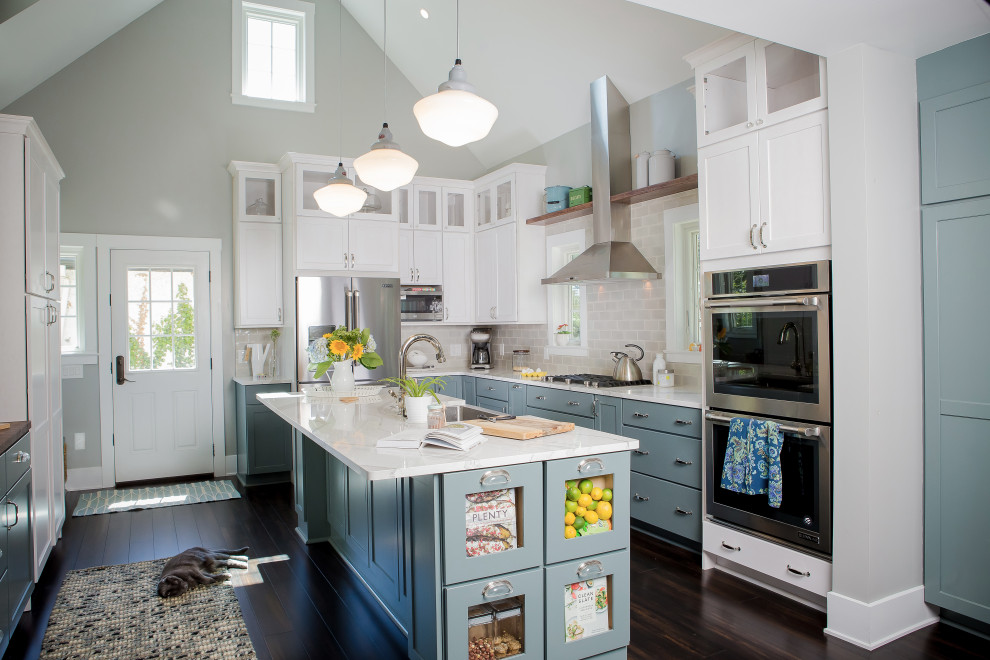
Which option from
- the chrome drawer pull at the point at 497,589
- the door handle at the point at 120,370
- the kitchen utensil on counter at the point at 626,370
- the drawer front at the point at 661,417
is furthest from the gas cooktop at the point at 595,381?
the door handle at the point at 120,370

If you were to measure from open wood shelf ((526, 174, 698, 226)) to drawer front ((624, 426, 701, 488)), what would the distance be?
5.14 ft

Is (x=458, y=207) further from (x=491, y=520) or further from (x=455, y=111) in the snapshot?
(x=491, y=520)

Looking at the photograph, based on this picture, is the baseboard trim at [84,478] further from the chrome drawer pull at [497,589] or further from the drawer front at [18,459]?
the chrome drawer pull at [497,589]

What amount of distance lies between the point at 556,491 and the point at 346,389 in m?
1.97

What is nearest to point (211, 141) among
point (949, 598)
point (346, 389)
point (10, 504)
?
point (346, 389)

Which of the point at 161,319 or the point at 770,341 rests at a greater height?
the point at 161,319

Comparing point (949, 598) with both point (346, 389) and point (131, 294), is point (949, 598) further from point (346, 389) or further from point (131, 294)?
point (131, 294)

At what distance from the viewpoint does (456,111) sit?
2.37 m

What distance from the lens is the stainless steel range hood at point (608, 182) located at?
4652 millimetres

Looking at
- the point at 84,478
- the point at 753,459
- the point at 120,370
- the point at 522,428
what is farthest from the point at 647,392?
the point at 84,478

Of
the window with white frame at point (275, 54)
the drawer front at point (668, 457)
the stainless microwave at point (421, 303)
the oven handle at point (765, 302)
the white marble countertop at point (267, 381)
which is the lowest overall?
the drawer front at point (668, 457)

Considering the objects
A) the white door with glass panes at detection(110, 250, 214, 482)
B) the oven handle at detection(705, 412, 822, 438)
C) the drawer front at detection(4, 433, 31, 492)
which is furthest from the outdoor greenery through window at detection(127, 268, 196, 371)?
the oven handle at detection(705, 412, 822, 438)

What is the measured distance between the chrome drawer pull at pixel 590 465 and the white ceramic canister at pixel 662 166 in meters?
2.46

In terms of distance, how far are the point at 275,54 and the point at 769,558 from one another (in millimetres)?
5994
